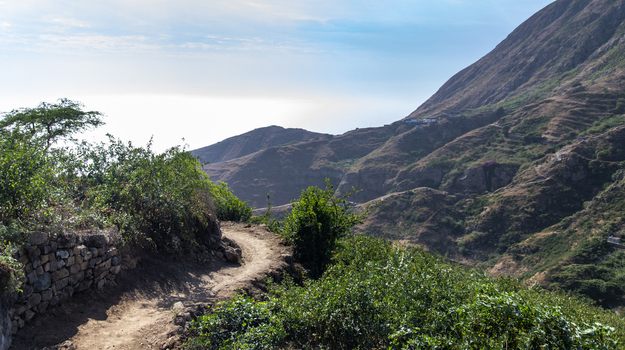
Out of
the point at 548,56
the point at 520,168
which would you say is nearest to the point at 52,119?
the point at 520,168

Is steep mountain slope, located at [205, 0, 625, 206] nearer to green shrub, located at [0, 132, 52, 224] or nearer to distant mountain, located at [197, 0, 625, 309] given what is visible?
distant mountain, located at [197, 0, 625, 309]

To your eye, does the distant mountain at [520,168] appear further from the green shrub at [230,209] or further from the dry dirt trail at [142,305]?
the green shrub at [230,209]

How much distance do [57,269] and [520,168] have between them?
258 feet

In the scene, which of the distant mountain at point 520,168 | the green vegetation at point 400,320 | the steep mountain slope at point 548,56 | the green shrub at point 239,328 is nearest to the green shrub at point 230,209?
the distant mountain at point 520,168

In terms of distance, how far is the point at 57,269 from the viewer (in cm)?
548

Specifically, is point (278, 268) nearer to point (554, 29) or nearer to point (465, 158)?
point (465, 158)

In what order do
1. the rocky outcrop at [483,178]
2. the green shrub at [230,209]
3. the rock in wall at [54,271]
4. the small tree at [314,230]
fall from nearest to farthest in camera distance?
the rock in wall at [54,271], the small tree at [314,230], the green shrub at [230,209], the rocky outcrop at [483,178]

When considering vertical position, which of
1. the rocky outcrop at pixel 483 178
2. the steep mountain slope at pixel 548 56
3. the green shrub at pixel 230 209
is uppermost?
the steep mountain slope at pixel 548 56

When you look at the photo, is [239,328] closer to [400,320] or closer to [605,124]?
[400,320]

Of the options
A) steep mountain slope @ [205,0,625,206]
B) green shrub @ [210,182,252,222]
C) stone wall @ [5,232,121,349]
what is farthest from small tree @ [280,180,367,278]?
steep mountain slope @ [205,0,625,206]

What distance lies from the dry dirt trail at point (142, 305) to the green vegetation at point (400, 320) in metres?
0.96

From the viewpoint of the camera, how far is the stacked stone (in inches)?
193

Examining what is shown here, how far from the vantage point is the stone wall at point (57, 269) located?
4.89m

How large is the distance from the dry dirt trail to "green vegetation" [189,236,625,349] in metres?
0.96
